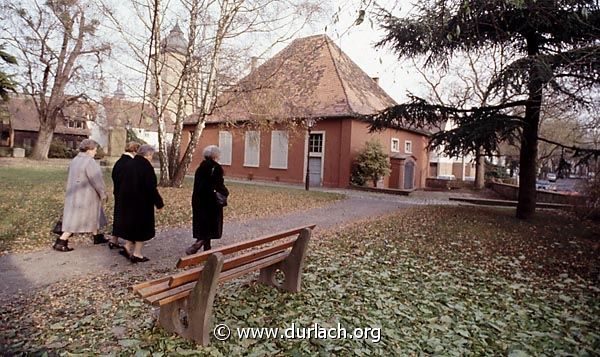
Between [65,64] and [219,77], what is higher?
[65,64]

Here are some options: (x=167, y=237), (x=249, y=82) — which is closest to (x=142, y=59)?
(x=249, y=82)

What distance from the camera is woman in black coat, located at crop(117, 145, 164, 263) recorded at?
549cm

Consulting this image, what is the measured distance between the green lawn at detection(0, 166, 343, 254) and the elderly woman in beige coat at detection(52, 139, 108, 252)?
963 mm


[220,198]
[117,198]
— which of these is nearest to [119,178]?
[117,198]

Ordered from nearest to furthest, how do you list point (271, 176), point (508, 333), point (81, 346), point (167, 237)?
point (81, 346) → point (508, 333) → point (167, 237) → point (271, 176)

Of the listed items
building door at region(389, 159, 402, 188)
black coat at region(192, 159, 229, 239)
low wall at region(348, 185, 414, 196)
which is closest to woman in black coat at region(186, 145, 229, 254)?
black coat at region(192, 159, 229, 239)

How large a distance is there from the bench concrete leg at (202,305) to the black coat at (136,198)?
2.46 metres

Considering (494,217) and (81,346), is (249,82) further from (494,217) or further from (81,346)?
(81,346)

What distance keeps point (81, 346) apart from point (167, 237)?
14.9 feet

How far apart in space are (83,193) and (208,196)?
2.04 meters

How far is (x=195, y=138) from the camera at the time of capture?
15.8 m

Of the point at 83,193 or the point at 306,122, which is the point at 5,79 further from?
the point at 306,122

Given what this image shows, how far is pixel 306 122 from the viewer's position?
18797 mm

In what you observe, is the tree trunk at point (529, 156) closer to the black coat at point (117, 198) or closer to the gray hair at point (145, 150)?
the gray hair at point (145, 150)
